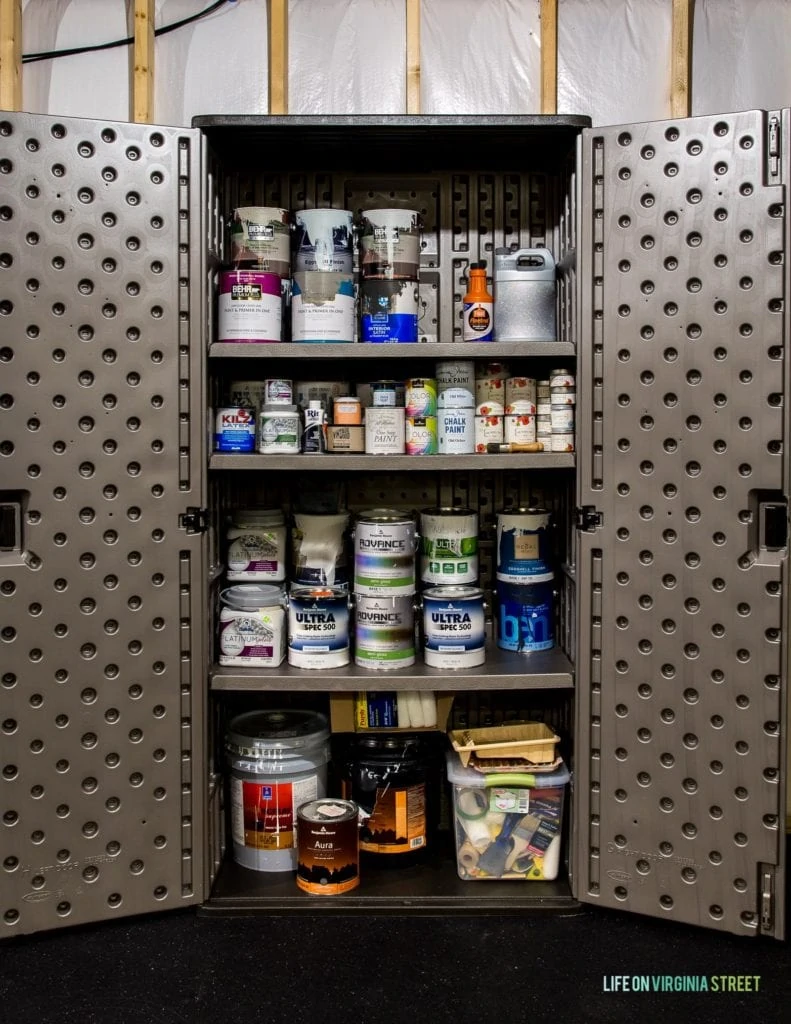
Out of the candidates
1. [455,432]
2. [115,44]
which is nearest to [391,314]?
[455,432]

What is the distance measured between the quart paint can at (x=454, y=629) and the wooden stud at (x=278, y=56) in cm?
126

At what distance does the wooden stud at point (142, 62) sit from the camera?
221cm

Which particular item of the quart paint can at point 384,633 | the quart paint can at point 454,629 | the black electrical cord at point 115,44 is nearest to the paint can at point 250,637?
the quart paint can at point 384,633

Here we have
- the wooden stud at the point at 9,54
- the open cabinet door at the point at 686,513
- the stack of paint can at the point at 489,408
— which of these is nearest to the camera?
the open cabinet door at the point at 686,513

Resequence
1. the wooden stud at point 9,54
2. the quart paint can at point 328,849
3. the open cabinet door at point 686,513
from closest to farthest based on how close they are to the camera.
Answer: the open cabinet door at point 686,513
the quart paint can at point 328,849
the wooden stud at point 9,54

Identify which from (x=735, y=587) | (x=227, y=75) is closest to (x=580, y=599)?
(x=735, y=587)

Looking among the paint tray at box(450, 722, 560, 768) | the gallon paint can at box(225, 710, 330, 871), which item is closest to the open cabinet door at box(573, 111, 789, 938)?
the paint tray at box(450, 722, 560, 768)

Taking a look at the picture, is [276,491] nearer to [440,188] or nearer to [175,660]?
[175,660]

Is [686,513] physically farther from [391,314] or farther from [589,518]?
[391,314]

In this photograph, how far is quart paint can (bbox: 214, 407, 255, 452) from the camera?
2.01 m

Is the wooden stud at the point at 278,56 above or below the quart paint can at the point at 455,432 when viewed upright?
above

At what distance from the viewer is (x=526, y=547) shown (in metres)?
2.12

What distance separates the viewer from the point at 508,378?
2.10 metres

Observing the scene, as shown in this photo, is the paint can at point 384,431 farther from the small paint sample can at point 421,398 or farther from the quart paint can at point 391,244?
the quart paint can at point 391,244
